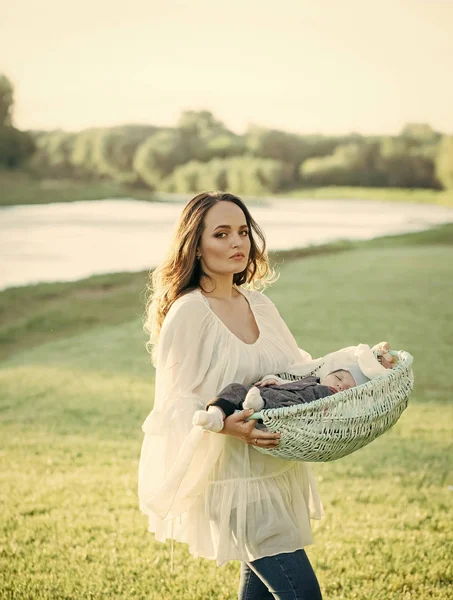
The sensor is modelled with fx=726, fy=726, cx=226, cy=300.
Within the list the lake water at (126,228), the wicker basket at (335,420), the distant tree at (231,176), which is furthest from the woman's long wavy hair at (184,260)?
the distant tree at (231,176)

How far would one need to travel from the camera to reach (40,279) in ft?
54.3

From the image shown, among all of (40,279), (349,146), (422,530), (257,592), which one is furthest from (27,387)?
(349,146)

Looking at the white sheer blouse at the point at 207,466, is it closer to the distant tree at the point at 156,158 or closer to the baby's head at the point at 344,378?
the baby's head at the point at 344,378

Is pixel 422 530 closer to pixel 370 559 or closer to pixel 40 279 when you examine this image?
pixel 370 559

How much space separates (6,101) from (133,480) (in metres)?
21.3

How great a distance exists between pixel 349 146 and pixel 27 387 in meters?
25.5

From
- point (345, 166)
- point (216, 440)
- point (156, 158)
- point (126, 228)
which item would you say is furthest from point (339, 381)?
point (345, 166)

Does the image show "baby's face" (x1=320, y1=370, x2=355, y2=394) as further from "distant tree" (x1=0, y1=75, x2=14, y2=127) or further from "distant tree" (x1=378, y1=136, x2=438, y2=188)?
"distant tree" (x1=378, y1=136, x2=438, y2=188)

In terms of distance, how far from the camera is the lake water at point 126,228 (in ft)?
61.6

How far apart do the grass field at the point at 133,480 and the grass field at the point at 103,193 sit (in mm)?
12876

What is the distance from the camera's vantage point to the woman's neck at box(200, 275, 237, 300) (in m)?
2.51

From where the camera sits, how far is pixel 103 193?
2886 cm

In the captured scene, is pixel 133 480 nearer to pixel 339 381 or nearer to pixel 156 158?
pixel 339 381

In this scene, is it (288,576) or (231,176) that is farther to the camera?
(231,176)
